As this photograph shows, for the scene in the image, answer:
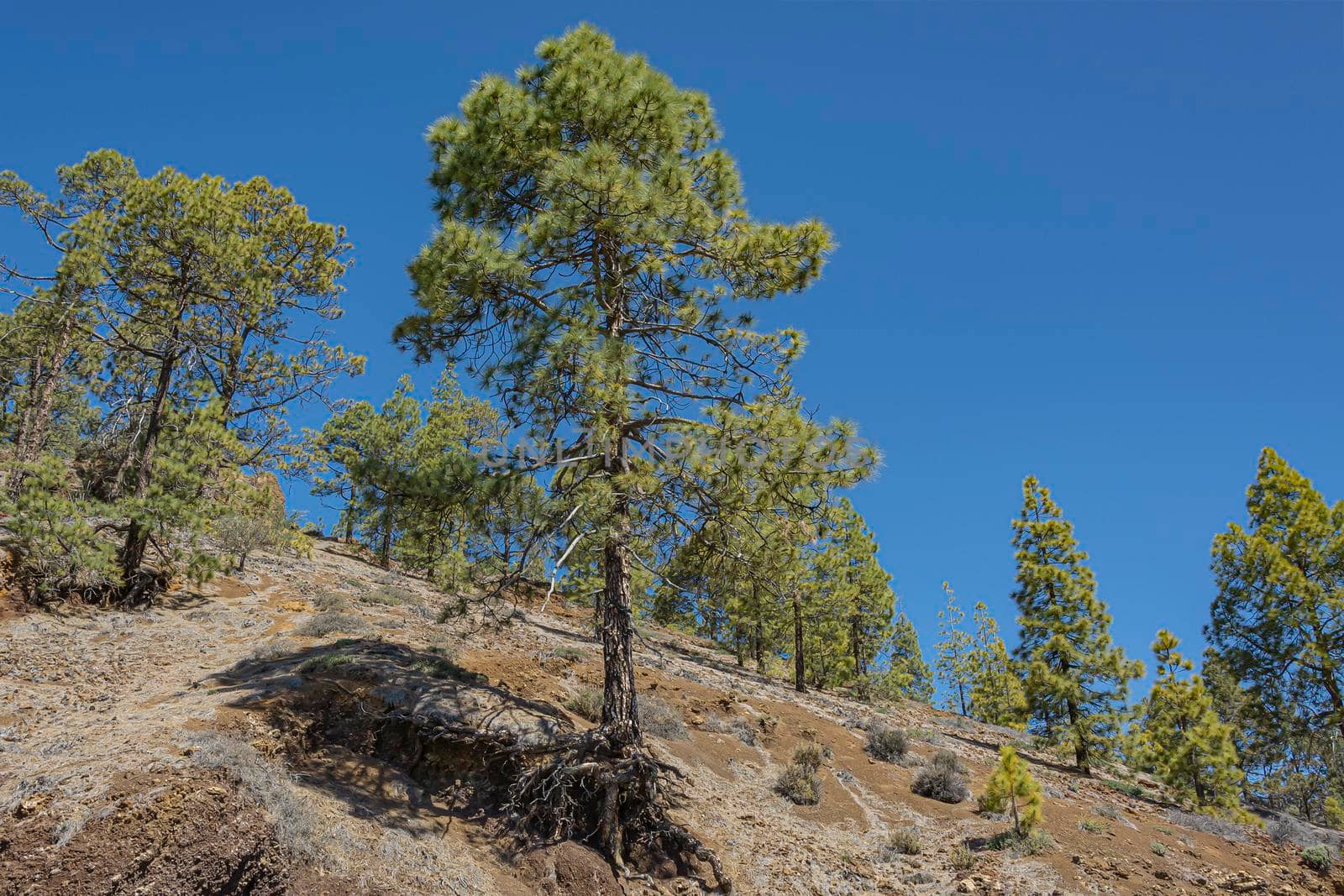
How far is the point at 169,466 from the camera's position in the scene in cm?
1384

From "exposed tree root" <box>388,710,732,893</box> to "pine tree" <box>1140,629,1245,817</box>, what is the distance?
17601mm

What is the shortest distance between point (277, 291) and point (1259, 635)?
3274cm

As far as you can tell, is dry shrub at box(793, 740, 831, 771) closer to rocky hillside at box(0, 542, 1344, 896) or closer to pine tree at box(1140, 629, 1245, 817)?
rocky hillside at box(0, 542, 1344, 896)

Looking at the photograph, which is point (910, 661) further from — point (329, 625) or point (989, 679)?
point (329, 625)

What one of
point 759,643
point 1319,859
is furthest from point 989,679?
point 1319,859

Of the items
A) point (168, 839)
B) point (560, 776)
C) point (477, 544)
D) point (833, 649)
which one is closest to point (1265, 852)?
point (560, 776)

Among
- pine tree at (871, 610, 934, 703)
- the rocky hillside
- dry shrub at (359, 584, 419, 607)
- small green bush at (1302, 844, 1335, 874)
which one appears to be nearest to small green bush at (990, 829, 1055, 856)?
the rocky hillside

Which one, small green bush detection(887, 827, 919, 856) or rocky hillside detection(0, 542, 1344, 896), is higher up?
rocky hillside detection(0, 542, 1344, 896)

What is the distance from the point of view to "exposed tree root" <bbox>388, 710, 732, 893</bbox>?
28.4ft

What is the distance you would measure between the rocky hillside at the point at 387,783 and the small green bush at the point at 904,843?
0.14ft

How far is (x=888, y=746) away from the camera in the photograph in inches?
661

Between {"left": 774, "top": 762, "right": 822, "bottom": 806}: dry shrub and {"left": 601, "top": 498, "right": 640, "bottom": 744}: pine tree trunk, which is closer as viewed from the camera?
{"left": 601, "top": 498, "right": 640, "bottom": 744}: pine tree trunk

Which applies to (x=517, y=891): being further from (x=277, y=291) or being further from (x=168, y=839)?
(x=277, y=291)

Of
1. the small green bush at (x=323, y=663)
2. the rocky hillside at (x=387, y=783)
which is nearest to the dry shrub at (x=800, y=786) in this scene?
the rocky hillside at (x=387, y=783)
